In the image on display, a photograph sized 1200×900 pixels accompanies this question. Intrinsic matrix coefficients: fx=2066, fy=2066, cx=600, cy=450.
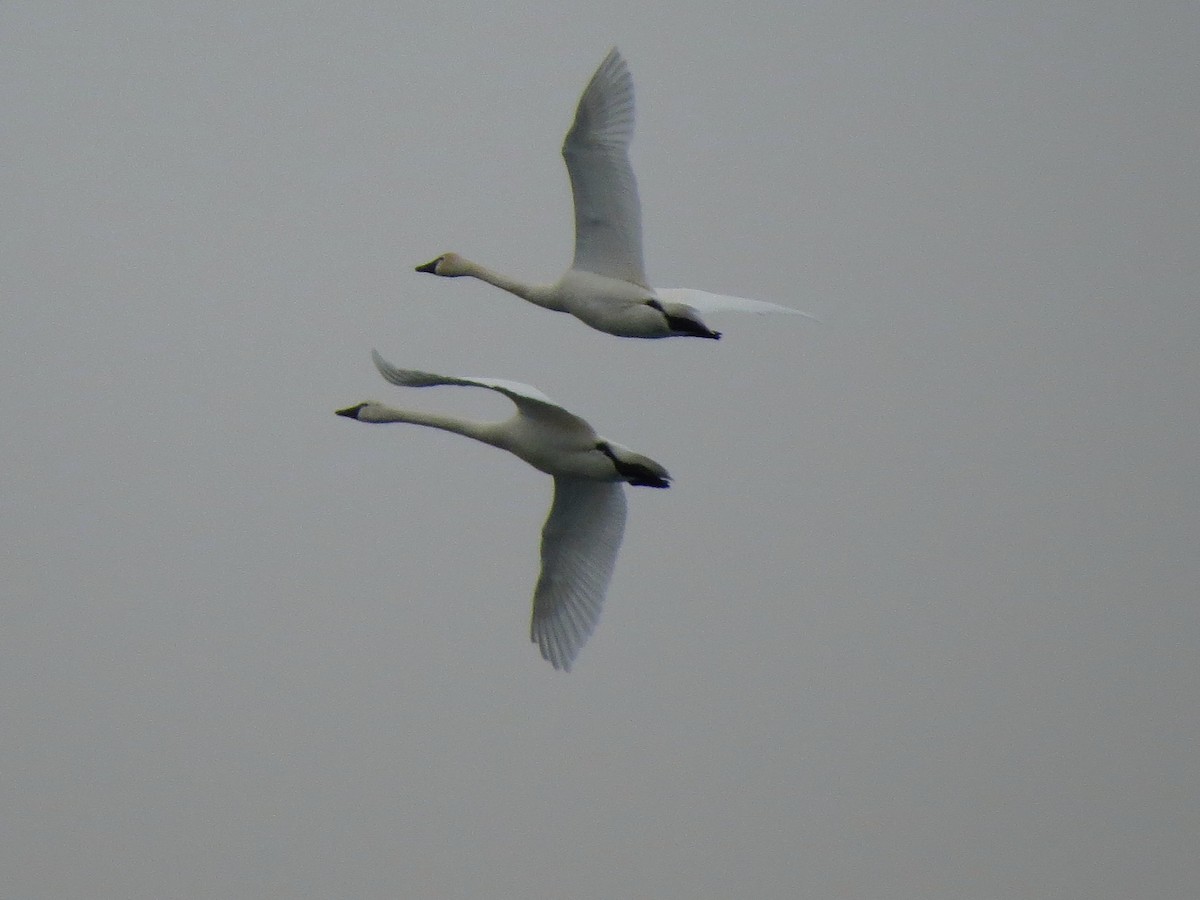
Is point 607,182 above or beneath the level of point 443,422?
above

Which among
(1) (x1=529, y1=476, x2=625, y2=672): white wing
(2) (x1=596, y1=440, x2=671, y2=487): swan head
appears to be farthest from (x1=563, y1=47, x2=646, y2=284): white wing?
(1) (x1=529, y1=476, x2=625, y2=672): white wing

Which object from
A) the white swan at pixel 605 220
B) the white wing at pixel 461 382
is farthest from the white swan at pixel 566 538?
the white swan at pixel 605 220

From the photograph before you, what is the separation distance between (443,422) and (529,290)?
2.09 ft

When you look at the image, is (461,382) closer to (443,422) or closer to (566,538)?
(443,422)

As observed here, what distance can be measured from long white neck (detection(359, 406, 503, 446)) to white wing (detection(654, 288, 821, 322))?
0.82m

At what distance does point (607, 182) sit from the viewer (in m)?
7.92

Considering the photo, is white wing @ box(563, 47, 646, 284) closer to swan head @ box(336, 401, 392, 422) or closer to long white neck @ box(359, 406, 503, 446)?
long white neck @ box(359, 406, 503, 446)

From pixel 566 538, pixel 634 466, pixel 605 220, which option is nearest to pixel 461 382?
pixel 634 466

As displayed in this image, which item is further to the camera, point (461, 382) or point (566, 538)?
point (566, 538)

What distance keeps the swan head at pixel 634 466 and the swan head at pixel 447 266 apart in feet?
3.97

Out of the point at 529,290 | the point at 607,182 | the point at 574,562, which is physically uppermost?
the point at 607,182

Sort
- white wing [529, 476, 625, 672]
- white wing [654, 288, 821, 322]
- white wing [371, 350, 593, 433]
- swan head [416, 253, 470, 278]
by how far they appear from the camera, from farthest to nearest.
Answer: swan head [416, 253, 470, 278], white wing [529, 476, 625, 672], white wing [654, 288, 821, 322], white wing [371, 350, 593, 433]

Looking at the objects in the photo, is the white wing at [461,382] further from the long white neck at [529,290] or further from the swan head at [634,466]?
the long white neck at [529,290]

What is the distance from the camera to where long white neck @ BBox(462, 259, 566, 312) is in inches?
312
